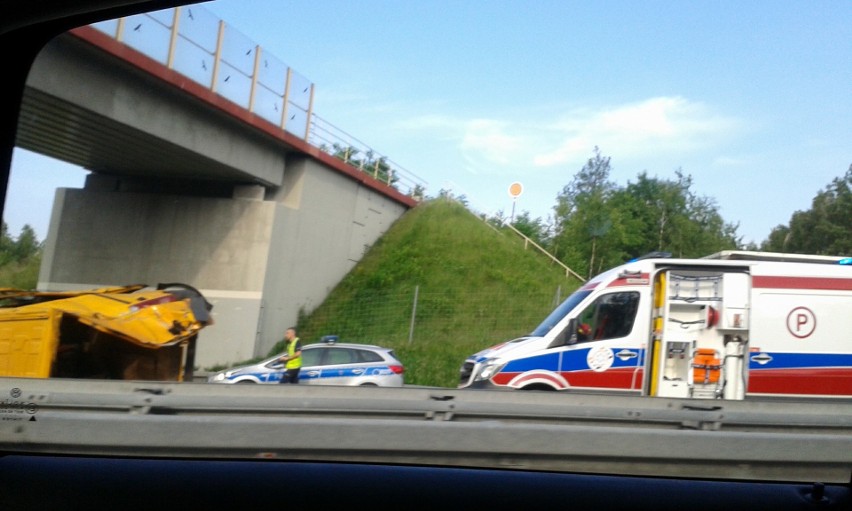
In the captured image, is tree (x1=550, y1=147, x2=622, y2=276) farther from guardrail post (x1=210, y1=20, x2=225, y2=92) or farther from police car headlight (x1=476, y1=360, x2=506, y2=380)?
guardrail post (x1=210, y1=20, x2=225, y2=92)

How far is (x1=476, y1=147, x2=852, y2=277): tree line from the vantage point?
16.5ft

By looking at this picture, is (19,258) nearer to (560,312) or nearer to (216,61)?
(560,312)

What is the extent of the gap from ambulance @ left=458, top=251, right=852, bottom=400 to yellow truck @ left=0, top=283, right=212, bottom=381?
509 centimetres

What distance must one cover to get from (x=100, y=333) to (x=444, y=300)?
847 centimetres

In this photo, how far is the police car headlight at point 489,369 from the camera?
37.2 ft

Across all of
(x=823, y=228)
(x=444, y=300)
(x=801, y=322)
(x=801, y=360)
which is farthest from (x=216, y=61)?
(x=823, y=228)

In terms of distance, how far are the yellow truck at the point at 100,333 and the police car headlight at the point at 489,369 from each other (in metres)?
4.88

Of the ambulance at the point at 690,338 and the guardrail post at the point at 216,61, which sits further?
the guardrail post at the point at 216,61

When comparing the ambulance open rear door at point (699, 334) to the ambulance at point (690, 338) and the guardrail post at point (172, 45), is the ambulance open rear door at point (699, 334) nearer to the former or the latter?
the ambulance at point (690, 338)

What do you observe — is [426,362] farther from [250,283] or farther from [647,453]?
[647,453]

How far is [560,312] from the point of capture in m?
11.8

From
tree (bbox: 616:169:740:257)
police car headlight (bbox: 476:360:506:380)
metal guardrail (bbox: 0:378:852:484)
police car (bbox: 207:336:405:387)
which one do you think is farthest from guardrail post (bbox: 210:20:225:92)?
metal guardrail (bbox: 0:378:852:484)

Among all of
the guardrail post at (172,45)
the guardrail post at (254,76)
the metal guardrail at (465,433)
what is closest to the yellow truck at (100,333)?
the metal guardrail at (465,433)

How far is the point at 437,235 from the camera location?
15.4 metres
